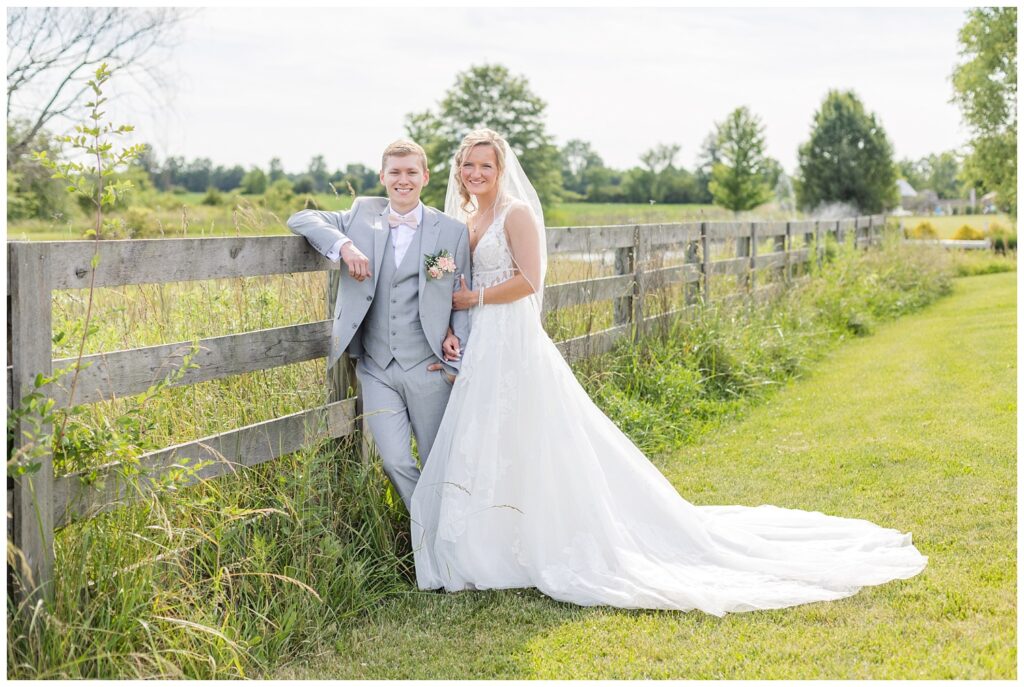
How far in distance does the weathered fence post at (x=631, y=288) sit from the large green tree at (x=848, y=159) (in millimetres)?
47576

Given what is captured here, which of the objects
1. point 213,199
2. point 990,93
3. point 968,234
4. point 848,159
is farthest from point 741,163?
point 990,93

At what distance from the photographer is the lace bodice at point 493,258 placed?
4707 mm

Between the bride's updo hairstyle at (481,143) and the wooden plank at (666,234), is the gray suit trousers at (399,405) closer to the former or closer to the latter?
the bride's updo hairstyle at (481,143)

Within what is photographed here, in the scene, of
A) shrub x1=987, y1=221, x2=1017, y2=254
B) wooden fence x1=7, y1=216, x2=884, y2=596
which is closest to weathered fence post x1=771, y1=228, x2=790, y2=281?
wooden fence x1=7, y1=216, x2=884, y2=596

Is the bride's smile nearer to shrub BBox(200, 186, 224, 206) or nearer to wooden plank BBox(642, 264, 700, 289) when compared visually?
wooden plank BBox(642, 264, 700, 289)

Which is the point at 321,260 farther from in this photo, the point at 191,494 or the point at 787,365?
the point at 787,365

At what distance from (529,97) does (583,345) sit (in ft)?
241

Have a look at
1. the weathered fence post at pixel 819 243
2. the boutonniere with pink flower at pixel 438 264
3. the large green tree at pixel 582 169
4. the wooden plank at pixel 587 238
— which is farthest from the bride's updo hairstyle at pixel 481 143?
the large green tree at pixel 582 169

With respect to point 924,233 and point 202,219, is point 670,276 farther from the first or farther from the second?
point 924,233

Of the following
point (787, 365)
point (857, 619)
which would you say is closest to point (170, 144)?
point (787, 365)

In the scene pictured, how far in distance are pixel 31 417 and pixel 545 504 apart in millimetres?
2175

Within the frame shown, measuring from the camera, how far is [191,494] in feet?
13.1

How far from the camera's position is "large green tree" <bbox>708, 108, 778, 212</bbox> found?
65.5m

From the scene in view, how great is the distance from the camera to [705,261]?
985 centimetres
